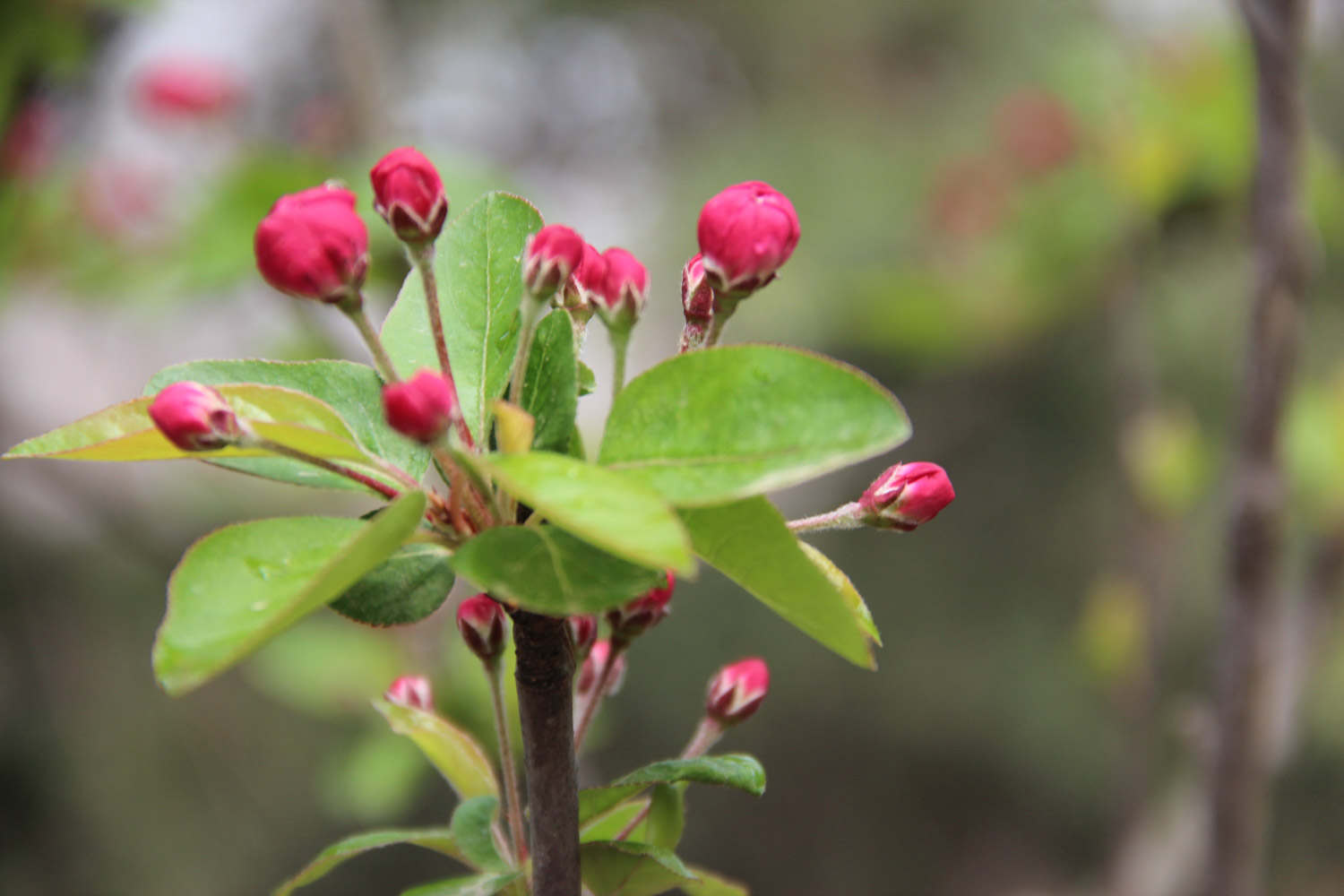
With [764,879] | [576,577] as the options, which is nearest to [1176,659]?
[764,879]

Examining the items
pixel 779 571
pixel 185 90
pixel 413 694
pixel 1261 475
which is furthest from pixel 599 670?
pixel 185 90

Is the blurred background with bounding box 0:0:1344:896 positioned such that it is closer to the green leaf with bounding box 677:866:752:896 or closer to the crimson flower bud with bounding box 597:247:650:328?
the green leaf with bounding box 677:866:752:896

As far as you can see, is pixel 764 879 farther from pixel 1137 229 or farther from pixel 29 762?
pixel 1137 229

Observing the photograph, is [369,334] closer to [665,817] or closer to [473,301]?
[473,301]

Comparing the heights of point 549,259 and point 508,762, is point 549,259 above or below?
above

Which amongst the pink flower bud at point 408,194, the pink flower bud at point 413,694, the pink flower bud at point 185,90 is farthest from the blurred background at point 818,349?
the pink flower bud at point 408,194


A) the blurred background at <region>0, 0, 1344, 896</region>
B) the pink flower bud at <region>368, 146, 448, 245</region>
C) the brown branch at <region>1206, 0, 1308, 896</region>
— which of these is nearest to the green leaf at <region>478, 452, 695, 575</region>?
the pink flower bud at <region>368, 146, 448, 245</region>
